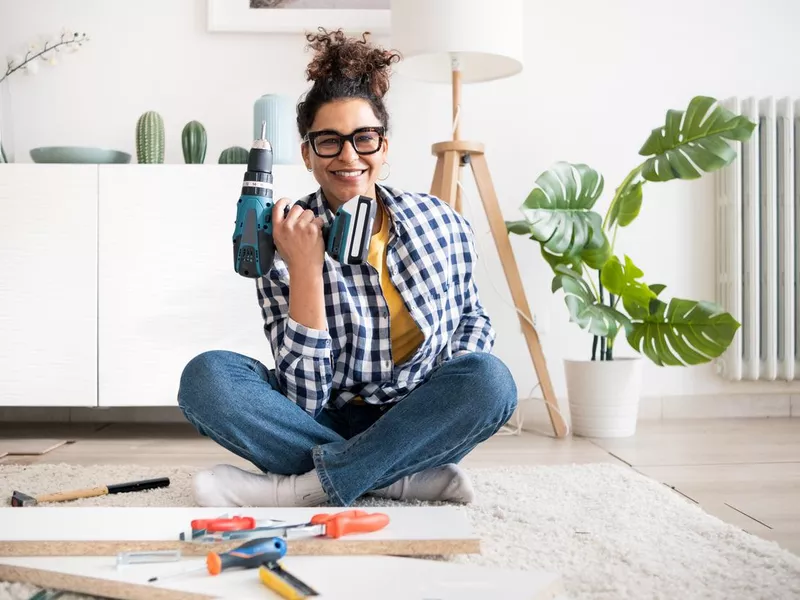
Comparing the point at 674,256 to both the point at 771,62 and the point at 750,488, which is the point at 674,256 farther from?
the point at 750,488

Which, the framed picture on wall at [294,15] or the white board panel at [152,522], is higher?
the framed picture on wall at [294,15]

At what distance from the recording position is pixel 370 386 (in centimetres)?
139

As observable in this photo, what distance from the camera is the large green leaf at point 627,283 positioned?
2230 mm

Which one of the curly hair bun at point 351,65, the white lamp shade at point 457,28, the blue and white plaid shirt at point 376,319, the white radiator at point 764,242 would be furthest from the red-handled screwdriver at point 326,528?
the white radiator at point 764,242

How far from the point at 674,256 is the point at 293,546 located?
2.08m

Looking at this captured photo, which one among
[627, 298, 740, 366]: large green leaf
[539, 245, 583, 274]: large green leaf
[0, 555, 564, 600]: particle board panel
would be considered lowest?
[0, 555, 564, 600]: particle board panel

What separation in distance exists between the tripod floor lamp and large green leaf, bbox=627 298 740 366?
1.06ft

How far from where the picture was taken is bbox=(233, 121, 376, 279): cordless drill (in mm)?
1203

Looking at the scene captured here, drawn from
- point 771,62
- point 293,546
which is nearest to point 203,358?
point 293,546

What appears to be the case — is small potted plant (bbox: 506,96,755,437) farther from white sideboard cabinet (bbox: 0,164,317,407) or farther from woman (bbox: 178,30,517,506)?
white sideboard cabinet (bbox: 0,164,317,407)

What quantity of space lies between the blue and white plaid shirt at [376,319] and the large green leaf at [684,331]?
2.99ft

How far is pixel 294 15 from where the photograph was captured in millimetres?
2543

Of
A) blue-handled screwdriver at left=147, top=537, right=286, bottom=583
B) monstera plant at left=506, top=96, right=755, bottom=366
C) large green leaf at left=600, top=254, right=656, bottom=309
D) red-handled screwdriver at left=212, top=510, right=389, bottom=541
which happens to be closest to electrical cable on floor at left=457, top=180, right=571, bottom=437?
monstera plant at left=506, top=96, right=755, bottom=366

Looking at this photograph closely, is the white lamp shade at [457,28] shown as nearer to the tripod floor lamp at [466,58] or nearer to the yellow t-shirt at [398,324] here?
the tripod floor lamp at [466,58]
